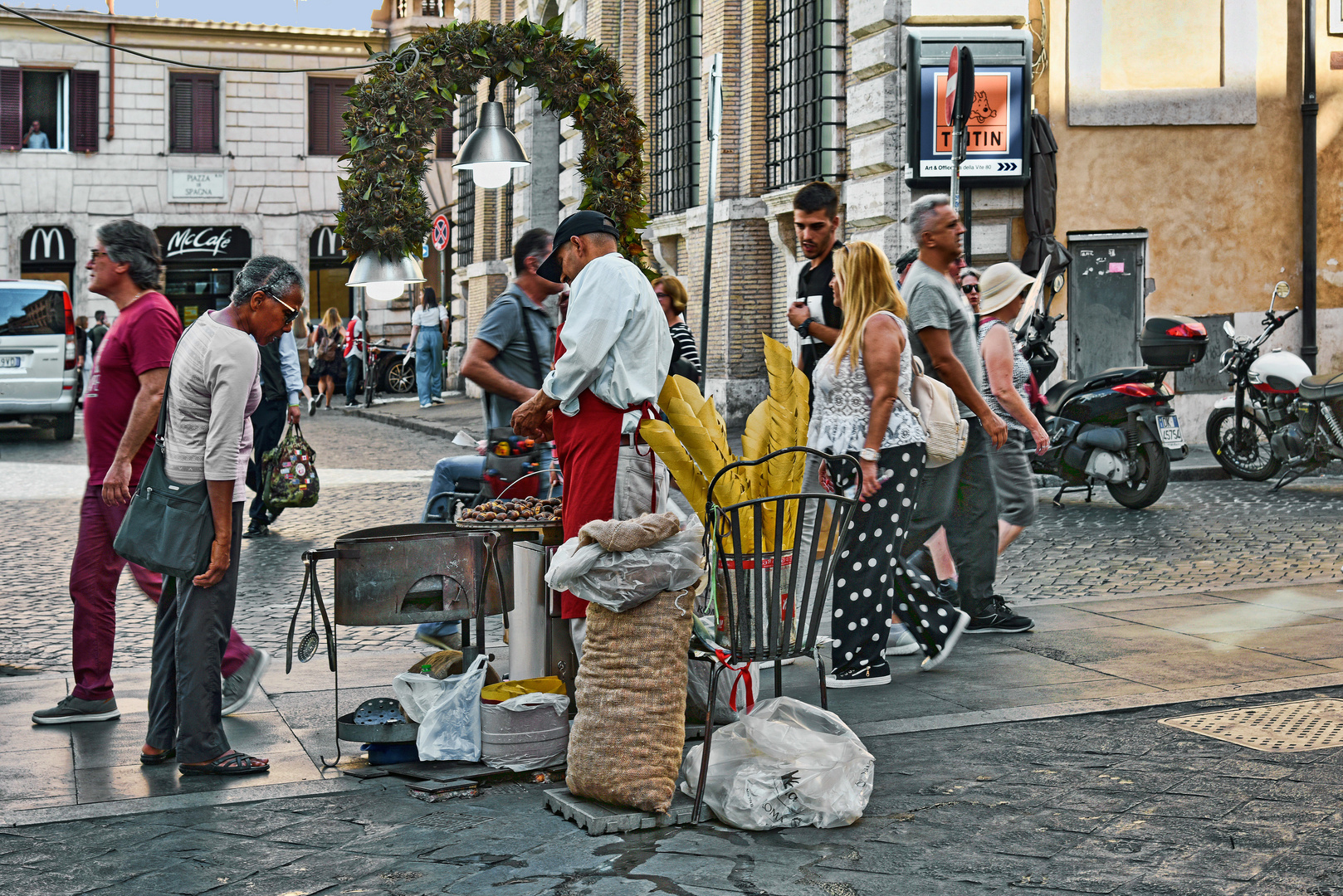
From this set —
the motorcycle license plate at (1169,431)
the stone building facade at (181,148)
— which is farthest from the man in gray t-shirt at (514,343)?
the stone building facade at (181,148)

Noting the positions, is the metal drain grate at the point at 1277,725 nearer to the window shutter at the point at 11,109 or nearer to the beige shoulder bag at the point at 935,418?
the beige shoulder bag at the point at 935,418

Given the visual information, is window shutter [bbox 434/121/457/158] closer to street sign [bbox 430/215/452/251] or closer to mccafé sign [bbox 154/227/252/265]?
mccafé sign [bbox 154/227/252/265]

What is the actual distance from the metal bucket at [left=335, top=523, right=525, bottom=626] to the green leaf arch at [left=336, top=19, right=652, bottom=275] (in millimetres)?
3688

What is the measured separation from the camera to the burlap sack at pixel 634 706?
14.8ft

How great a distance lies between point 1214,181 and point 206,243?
28723 mm

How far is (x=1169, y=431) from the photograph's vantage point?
1194cm

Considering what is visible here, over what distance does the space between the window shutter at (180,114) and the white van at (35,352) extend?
64.7 feet

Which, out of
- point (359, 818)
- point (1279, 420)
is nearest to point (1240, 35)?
point (1279, 420)

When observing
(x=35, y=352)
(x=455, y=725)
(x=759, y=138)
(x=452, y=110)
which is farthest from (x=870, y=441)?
(x=35, y=352)

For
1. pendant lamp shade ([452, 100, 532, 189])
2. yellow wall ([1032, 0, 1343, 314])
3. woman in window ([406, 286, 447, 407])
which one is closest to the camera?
pendant lamp shade ([452, 100, 532, 189])

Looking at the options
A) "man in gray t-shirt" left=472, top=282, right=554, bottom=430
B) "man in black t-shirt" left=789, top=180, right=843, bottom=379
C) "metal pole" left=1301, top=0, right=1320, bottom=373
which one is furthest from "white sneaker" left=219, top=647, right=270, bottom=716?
"metal pole" left=1301, top=0, right=1320, bottom=373

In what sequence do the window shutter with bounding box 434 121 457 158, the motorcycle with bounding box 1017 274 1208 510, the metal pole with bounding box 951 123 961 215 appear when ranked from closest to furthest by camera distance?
1. the metal pole with bounding box 951 123 961 215
2. the motorcycle with bounding box 1017 274 1208 510
3. the window shutter with bounding box 434 121 457 158

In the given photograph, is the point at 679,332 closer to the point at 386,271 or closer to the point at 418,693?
the point at 386,271

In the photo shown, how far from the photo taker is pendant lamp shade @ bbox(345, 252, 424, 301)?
33.8 ft
